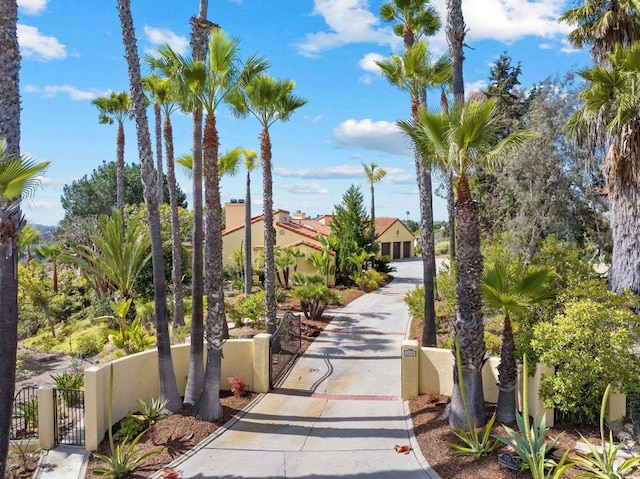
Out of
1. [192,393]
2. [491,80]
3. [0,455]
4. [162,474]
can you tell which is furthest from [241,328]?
[491,80]

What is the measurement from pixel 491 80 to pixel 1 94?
107 ft

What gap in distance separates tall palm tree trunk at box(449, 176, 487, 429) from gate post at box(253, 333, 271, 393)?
5363 mm

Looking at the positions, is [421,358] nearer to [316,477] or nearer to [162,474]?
[316,477]

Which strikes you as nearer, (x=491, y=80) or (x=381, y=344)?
(x=381, y=344)

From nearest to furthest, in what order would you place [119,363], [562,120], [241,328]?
1. [119,363]
2. [241,328]
3. [562,120]

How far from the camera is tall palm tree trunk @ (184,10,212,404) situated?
36.2 ft

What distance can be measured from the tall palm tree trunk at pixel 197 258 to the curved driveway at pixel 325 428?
1537mm

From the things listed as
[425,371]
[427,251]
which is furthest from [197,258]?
[427,251]

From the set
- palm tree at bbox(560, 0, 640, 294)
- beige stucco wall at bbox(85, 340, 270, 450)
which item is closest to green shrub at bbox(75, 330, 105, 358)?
beige stucco wall at bbox(85, 340, 270, 450)

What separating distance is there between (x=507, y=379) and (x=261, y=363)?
6427mm

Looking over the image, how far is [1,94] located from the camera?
23.6 feet

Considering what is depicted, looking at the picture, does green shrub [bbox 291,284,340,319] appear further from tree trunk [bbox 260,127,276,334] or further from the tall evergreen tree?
the tall evergreen tree

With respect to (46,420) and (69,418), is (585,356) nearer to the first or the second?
(46,420)

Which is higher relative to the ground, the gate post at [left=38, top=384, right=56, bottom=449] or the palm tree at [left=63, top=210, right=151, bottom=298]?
the palm tree at [left=63, top=210, right=151, bottom=298]
